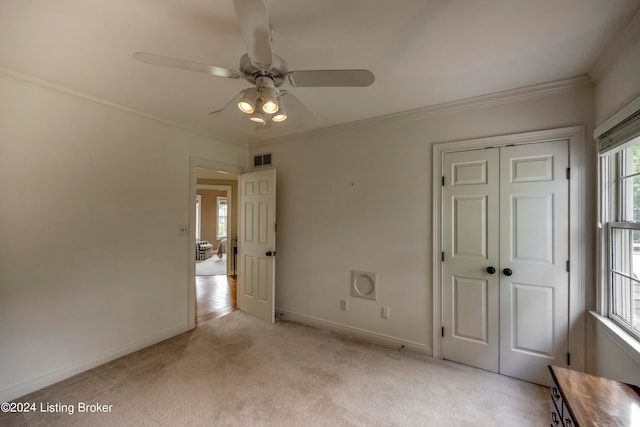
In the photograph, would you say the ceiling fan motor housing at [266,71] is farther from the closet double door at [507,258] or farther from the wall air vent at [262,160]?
the wall air vent at [262,160]

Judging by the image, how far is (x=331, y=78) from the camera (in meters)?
1.38

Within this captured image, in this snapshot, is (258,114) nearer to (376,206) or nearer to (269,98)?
(269,98)

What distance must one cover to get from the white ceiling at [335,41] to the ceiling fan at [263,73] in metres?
0.29

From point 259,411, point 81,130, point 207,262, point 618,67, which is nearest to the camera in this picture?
point 618,67

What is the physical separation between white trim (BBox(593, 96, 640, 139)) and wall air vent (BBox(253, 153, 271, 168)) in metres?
3.35

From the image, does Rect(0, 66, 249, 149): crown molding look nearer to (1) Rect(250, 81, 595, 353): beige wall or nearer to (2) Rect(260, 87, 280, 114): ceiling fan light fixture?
(1) Rect(250, 81, 595, 353): beige wall

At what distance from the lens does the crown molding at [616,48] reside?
4.74 feet

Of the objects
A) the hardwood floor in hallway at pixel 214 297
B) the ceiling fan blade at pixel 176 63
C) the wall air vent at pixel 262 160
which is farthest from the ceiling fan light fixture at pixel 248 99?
the hardwood floor in hallway at pixel 214 297

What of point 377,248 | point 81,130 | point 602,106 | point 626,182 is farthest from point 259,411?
point 602,106

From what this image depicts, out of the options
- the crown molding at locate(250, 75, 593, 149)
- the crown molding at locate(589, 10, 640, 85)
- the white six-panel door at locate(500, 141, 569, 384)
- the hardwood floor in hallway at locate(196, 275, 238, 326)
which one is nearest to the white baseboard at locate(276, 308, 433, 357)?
the white six-panel door at locate(500, 141, 569, 384)

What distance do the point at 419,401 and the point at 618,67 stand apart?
2.63 meters

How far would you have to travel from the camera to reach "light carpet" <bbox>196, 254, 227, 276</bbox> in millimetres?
6449

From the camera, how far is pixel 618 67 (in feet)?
5.47

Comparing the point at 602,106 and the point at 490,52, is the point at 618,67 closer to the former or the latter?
the point at 602,106
